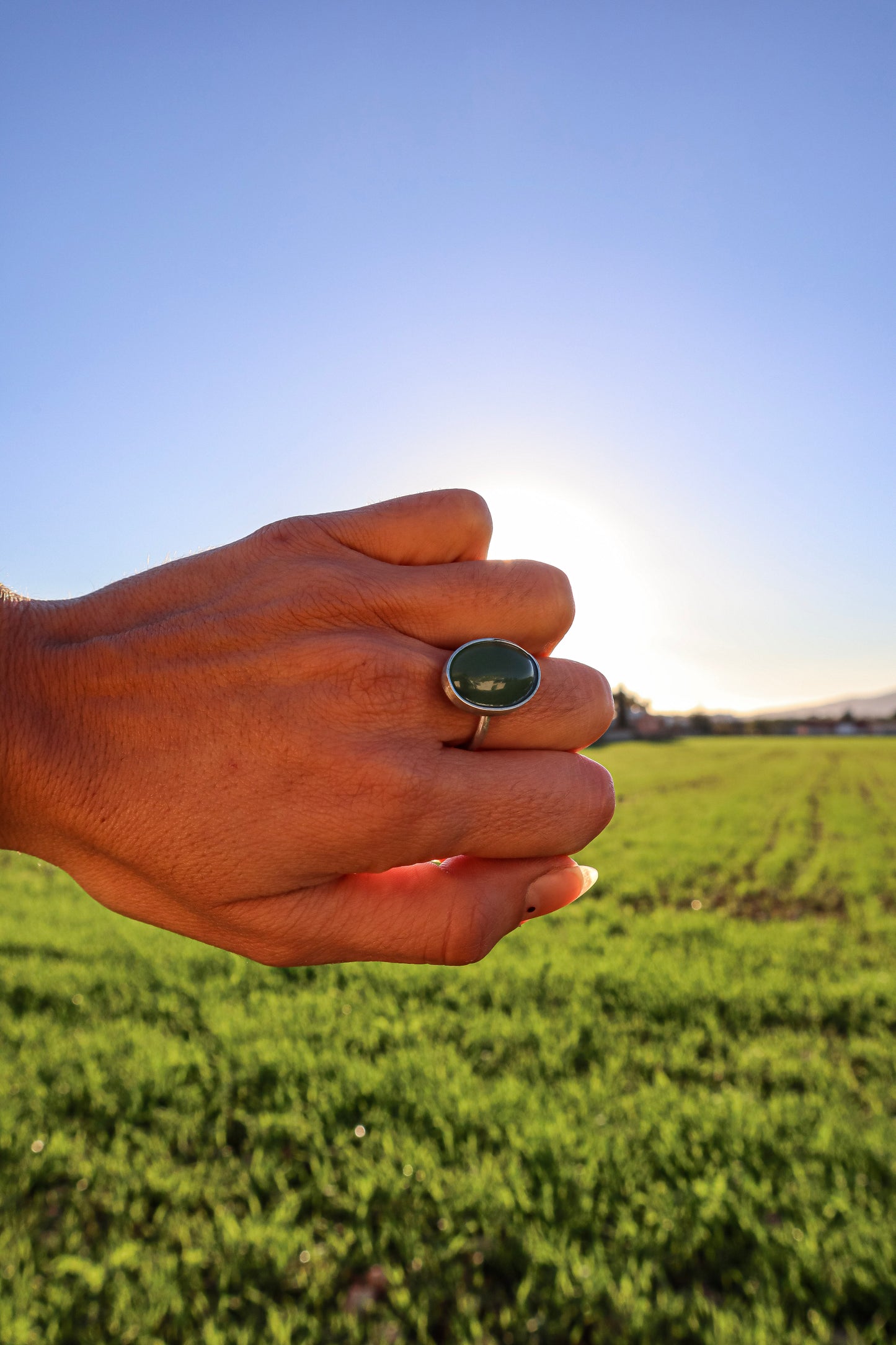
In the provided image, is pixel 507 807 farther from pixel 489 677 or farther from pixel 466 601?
pixel 466 601

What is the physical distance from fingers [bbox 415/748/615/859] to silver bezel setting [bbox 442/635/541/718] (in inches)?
3.7

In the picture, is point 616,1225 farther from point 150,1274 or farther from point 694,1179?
point 150,1274

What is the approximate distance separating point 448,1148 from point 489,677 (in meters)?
3.35

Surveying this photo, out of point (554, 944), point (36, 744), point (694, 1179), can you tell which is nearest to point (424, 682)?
point (36, 744)

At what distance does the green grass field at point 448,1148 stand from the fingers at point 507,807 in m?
2.45

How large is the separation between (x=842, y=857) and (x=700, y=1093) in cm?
1182

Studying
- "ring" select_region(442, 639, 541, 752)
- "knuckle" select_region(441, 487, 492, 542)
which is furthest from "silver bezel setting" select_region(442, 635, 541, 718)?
"knuckle" select_region(441, 487, 492, 542)

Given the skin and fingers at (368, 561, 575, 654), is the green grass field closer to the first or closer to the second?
the skin

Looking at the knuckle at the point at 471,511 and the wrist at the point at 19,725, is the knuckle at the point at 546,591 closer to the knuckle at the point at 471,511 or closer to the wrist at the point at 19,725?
the knuckle at the point at 471,511

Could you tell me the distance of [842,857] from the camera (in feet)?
47.0

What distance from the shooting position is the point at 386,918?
4.29ft

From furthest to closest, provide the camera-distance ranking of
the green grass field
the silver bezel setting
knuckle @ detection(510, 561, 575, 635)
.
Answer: the green grass field
knuckle @ detection(510, 561, 575, 635)
the silver bezel setting

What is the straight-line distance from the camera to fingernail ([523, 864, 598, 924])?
4.50 ft

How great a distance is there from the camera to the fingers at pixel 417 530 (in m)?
1.41
